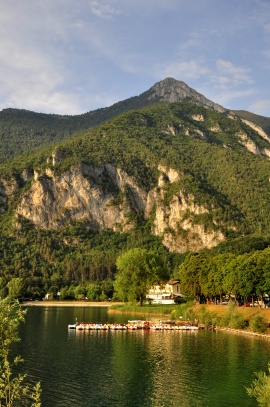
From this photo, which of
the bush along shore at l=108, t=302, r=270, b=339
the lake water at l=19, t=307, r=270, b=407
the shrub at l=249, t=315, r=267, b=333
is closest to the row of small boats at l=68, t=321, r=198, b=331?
the bush along shore at l=108, t=302, r=270, b=339

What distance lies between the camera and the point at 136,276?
157125mm

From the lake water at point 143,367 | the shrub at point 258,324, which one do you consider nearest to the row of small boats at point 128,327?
the lake water at point 143,367

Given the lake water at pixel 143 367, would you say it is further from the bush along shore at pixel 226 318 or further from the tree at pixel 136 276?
the tree at pixel 136 276

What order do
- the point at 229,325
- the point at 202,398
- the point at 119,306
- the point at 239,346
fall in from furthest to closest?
the point at 119,306 < the point at 229,325 < the point at 239,346 < the point at 202,398

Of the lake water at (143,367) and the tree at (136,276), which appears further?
the tree at (136,276)

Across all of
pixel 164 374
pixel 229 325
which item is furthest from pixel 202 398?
pixel 229 325

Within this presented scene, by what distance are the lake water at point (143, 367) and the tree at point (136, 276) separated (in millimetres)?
54141

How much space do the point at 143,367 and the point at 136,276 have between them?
92.0m

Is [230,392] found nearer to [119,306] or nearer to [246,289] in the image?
[246,289]

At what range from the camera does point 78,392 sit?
51469mm

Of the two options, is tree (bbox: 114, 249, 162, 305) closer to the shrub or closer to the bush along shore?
the bush along shore

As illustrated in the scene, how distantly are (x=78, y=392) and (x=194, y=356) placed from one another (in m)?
27.2

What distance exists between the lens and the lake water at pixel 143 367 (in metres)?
49.7

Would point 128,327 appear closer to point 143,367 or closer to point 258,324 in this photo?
point 258,324
